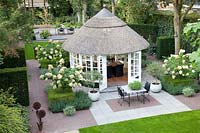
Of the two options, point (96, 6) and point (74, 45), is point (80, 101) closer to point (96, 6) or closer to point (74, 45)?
point (74, 45)

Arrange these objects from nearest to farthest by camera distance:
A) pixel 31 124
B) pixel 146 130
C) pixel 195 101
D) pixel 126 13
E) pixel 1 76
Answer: pixel 146 130 < pixel 31 124 < pixel 1 76 < pixel 195 101 < pixel 126 13

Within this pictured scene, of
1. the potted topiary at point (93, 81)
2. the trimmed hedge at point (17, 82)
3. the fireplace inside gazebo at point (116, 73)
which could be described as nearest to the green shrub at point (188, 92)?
the fireplace inside gazebo at point (116, 73)

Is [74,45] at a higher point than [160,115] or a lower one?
higher

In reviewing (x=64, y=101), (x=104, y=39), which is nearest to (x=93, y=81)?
(x=64, y=101)

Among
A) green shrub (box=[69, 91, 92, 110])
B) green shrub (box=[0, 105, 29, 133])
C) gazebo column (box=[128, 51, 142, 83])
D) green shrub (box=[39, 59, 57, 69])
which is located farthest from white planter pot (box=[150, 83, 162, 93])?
green shrub (box=[0, 105, 29, 133])

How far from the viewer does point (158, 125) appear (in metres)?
15.6

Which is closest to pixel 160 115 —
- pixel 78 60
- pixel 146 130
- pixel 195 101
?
pixel 146 130

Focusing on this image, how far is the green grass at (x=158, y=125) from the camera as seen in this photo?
49.6ft

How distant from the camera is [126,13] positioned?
38.2m

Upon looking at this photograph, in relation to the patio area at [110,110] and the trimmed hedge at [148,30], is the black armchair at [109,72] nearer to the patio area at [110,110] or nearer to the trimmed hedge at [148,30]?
the patio area at [110,110]

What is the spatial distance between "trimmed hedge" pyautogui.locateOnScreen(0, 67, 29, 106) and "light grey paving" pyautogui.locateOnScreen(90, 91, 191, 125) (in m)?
4.25

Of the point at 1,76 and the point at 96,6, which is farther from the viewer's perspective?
the point at 96,6

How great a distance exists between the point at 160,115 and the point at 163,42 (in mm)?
13127

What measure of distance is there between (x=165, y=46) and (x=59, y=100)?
47.7 ft
